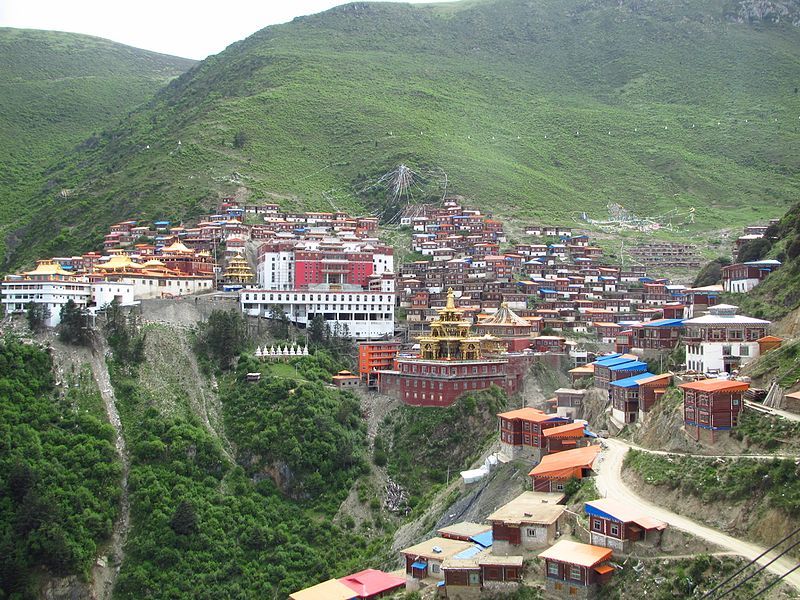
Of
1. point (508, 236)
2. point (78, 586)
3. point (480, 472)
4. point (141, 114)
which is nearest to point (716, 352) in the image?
point (480, 472)

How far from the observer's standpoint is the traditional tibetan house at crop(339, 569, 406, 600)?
44.7 m

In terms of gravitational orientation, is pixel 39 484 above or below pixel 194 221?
below

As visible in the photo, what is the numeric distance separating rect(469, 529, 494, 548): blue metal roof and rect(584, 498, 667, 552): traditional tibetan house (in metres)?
6.46

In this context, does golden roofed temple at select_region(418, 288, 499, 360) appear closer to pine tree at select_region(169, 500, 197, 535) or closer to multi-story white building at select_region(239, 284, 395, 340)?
multi-story white building at select_region(239, 284, 395, 340)

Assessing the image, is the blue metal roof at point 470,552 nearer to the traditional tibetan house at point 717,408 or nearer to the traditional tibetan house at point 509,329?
the traditional tibetan house at point 717,408

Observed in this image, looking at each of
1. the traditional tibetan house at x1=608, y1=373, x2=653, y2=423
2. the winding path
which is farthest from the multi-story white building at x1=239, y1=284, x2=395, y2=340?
the traditional tibetan house at x1=608, y1=373, x2=653, y2=423

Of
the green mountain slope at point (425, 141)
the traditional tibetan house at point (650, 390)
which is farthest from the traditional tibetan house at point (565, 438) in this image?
the green mountain slope at point (425, 141)

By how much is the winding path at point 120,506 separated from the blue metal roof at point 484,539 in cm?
2337

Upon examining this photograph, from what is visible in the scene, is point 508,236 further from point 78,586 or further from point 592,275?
point 78,586

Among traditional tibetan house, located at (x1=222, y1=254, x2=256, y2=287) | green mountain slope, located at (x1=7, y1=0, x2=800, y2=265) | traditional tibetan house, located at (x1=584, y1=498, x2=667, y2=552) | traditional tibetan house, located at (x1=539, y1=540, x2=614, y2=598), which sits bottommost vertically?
traditional tibetan house, located at (x1=539, y1=540, x2=614, y2=598)

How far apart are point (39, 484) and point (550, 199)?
93.2 metres

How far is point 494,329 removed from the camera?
264 feet

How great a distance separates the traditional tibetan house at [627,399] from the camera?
54.2 m

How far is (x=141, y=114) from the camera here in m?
181
